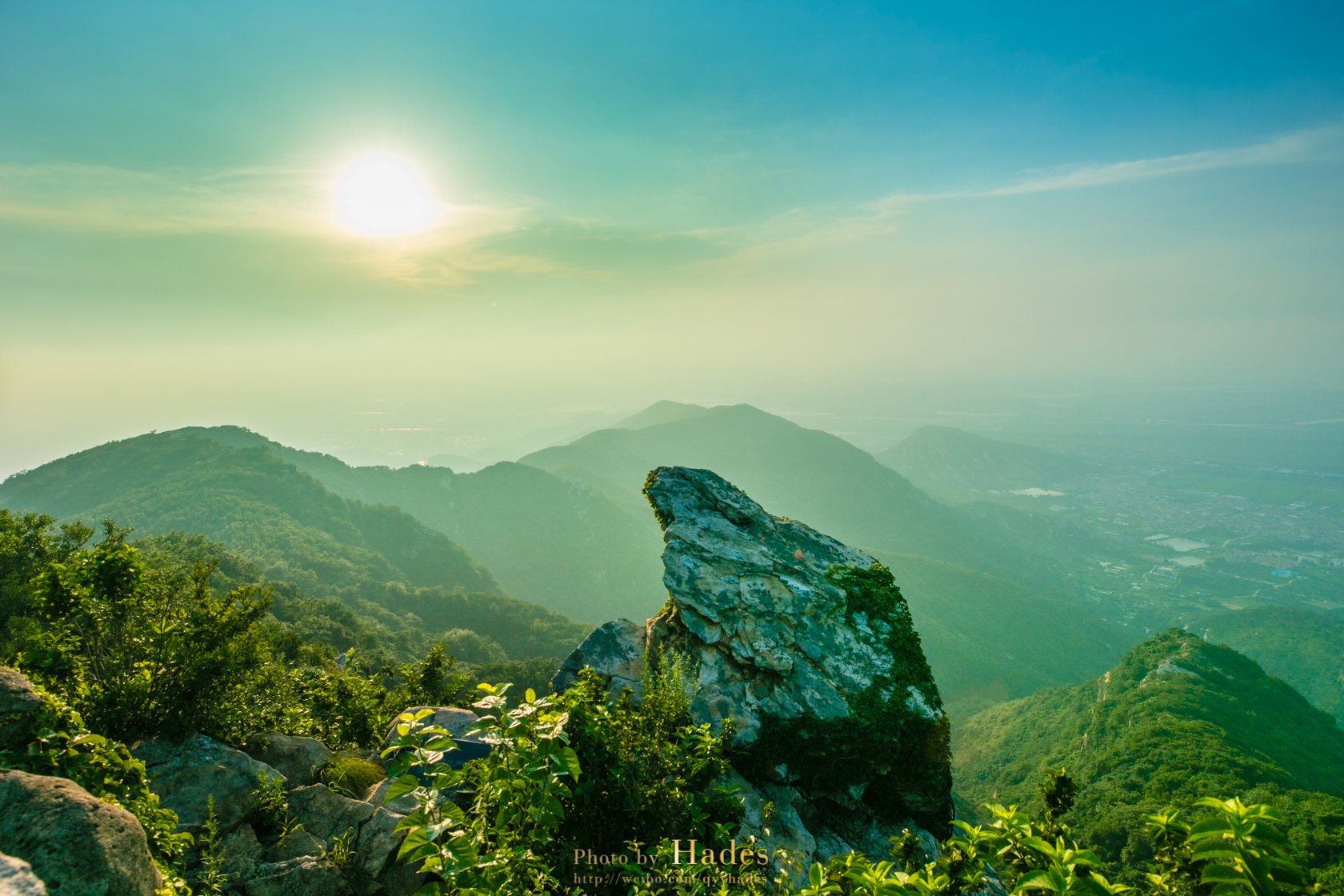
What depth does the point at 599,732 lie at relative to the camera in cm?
526

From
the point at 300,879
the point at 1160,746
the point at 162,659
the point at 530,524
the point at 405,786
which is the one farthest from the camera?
the point at 530,524

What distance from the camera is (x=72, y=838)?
169 inches

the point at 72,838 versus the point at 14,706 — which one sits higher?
the point at 14,706

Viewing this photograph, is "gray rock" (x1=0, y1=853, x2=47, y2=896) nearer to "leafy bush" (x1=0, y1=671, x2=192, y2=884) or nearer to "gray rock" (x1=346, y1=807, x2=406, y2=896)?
"leafy bush" (x1=0, y1=671, x2=192, y2=884)

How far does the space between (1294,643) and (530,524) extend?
538 feet

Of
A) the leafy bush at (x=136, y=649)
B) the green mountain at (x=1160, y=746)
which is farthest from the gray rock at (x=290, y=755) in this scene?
the green mountain at (x=1160, y=746)

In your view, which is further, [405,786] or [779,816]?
[779,816]

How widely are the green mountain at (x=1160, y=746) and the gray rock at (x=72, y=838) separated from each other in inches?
1546

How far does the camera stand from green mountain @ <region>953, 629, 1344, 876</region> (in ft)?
129

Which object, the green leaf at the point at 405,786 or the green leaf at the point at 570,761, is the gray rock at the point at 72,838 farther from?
the green leaf at the point at 570,761

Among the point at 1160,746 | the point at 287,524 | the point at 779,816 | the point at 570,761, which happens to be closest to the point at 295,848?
the point at 570,761

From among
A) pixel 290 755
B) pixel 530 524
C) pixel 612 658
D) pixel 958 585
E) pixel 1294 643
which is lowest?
pixel 1294 643

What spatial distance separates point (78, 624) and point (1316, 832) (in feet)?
189

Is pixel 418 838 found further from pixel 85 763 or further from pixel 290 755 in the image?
pixel 290 755
